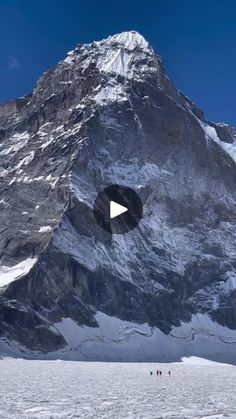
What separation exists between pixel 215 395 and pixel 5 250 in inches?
5102

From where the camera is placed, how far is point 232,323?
19162 centimetres

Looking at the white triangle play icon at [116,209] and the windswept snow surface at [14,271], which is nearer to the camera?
the windswept snow surface at [14,271]

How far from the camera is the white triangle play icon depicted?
191725 mm

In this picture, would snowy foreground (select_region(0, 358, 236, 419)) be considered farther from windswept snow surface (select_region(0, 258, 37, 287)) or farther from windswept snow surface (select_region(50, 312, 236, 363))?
windswept snow surface (select_region(0, 258, 37, 287))

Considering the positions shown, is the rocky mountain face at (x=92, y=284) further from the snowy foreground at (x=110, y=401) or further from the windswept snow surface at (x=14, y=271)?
the snowy foreground at (x=110, y=401)

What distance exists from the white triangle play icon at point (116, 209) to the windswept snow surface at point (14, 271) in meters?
28.8

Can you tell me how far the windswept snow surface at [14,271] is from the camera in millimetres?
165250

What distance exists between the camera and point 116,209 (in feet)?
648

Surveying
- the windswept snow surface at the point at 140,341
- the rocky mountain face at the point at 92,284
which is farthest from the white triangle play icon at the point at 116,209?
the windswept snow surface at the point at 140,341

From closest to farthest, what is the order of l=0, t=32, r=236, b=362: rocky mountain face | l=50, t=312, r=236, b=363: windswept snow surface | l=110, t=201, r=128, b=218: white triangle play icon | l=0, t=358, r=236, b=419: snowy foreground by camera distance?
l=0, t=358, r=236, b=419: snowy foreground → l=50, t=312, r=236, b=363: windswept snow surface → l=0, t=32, r=236, b=362: rocky mountain face → l=110, t=201, r=128, b=218: white triangle play icon
